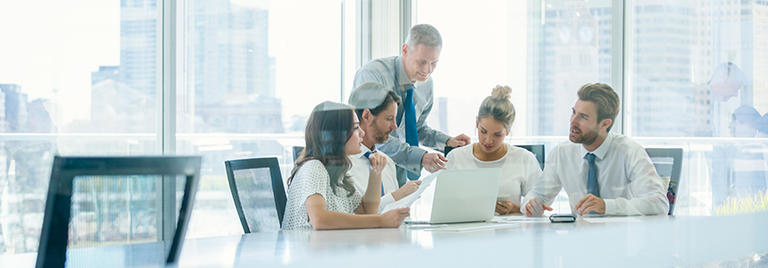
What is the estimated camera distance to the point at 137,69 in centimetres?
228

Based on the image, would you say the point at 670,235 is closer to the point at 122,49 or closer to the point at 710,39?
the point at 710,39

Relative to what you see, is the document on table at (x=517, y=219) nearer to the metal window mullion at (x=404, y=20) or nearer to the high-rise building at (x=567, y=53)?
the high-rise building at (x=567, y=53)

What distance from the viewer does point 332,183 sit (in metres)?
1.82

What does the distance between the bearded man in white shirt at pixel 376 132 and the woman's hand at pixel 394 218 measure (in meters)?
0.22

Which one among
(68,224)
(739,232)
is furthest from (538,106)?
(68,224)

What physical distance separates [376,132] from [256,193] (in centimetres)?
40

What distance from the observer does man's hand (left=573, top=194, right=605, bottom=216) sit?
205 centimetres

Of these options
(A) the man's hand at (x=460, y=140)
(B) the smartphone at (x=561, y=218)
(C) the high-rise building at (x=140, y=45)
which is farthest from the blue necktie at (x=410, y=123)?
(C) the high-rise building at (x=140, y=45)

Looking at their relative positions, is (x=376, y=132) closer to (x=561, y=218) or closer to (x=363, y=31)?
(x=363, y=31)

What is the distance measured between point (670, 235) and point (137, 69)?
1.81m

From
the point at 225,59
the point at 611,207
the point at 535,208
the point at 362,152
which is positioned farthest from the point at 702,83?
the point at 225,59

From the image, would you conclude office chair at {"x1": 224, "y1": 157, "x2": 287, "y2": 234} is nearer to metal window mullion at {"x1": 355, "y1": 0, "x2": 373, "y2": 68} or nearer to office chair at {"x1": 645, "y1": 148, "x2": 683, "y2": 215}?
metal window mullion at {"x1": 355, "y1": 0, "x2": 373, "y2": 68}

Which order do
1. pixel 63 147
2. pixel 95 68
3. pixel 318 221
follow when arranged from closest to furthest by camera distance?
pixel 318 221 → pixel 63 147 → pixel 95 68

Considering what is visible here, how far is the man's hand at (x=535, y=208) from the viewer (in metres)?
1.99
